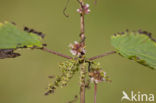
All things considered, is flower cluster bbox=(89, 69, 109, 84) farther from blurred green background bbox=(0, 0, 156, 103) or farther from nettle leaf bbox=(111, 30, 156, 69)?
blurred green background bbox=(0, 0, 156, 103)

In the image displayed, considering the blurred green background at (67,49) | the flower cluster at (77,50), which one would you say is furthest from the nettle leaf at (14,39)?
the blurred green background at (67,49)

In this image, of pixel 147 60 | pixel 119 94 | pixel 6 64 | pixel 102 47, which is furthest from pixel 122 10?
pixel 147 60

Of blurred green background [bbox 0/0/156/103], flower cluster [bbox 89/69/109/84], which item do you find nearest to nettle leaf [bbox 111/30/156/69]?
flower cluster [bbox 89/69/109/84]

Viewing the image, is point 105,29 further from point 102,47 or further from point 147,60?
point 147,60

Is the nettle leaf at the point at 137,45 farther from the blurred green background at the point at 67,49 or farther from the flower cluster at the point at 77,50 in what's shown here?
the blurred green background at the point at 67,49

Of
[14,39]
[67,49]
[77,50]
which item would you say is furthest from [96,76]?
[67,49]
